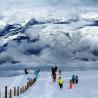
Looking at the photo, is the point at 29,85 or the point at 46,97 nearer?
the point at 46,97

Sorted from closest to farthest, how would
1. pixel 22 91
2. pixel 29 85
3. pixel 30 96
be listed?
pixel 30 96, pixel 22 91, pixel 29 85

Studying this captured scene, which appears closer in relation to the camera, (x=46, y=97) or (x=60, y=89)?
(x=46, y=97)

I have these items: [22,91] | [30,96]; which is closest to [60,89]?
[22,91]

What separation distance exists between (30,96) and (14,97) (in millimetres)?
1553

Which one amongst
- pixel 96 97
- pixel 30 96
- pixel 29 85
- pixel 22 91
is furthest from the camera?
pixel 29 85

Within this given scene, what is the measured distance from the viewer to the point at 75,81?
64625mm

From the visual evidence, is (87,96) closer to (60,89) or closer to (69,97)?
(69,97)

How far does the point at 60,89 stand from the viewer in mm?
56688

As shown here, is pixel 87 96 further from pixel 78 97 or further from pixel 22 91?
pixel 22 91

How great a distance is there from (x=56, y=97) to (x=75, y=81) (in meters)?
18.1

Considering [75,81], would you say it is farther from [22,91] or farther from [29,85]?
[22,91]

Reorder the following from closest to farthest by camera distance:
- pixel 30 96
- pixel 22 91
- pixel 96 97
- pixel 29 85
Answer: pixel 96 97, pixel 30 96, pixel 22 91, pixel 29 85

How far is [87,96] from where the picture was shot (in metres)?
46.7

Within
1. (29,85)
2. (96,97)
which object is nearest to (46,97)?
(96,97)
